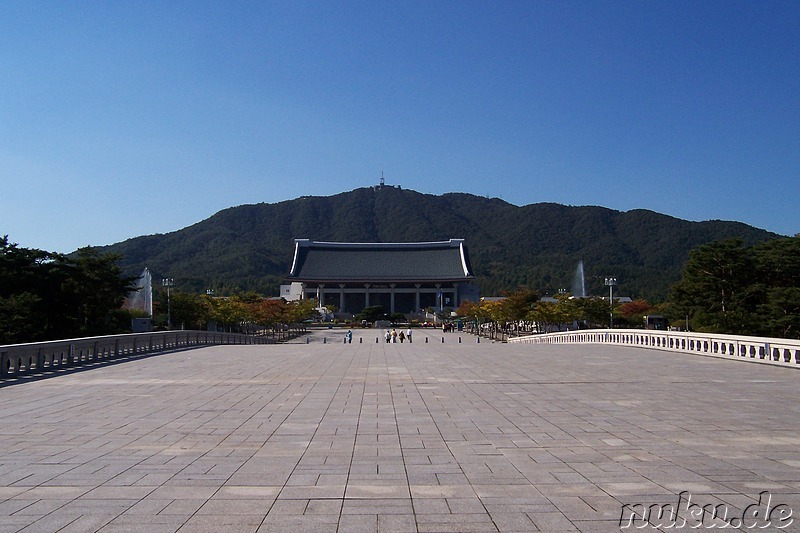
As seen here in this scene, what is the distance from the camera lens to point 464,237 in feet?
543

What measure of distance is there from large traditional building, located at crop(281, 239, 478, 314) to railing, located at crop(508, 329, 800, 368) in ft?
225

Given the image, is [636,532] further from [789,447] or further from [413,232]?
[413,232]

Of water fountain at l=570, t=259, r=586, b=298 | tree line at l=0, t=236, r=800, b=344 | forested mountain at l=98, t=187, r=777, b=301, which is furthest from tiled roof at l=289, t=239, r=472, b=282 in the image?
tree line at l=0, t=236, r=800, b=344

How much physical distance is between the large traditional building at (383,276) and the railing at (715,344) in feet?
225

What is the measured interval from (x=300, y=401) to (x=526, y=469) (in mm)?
5455

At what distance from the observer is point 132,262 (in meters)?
136

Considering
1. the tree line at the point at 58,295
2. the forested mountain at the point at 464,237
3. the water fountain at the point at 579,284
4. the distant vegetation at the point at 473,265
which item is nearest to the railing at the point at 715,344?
the distant vegetation at the point at 473,265

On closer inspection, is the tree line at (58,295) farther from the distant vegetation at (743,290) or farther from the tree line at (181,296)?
the distant vegetation at (743,290)

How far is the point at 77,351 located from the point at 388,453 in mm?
13343

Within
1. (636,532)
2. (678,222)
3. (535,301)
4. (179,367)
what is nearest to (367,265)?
(535,301)

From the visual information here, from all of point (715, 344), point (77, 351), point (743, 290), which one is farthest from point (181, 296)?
point (715, 344)

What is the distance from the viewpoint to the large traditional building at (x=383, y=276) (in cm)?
10019

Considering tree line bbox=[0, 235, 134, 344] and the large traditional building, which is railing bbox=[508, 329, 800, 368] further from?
the large traditional building

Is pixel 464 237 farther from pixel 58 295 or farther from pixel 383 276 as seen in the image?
pixel 58 295
